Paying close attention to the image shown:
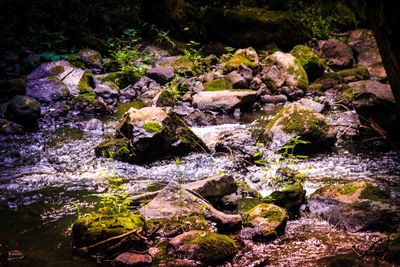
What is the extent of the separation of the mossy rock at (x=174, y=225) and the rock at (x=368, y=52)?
942 cm

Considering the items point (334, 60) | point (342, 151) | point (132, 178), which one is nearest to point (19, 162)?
point (132, 178)

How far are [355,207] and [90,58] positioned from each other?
893cm

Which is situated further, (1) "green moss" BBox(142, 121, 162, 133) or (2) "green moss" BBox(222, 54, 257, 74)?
(2) "green moss" BBox(222, 54, 257, 74)

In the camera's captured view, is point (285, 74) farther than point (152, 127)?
Yes

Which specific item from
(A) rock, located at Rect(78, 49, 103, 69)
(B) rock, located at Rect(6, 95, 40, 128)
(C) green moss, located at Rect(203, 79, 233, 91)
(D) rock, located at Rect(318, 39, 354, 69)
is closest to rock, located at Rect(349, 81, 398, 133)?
(C) green moss, located at Rect(203, 79, 233, 91)

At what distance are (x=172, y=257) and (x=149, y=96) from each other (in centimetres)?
630

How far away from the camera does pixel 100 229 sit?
2797 millimetres

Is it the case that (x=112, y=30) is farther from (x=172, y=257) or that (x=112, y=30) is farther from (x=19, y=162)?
(x=172, y=257)

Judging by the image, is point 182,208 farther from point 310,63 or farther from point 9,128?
point 310,63

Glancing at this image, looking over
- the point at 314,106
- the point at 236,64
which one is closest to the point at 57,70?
the point at 236,64

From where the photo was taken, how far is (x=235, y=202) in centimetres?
381

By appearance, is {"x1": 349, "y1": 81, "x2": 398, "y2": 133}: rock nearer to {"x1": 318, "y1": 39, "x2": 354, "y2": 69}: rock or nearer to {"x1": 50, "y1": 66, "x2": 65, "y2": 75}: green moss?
{"x1": 318, "y1": 39, "x2": 354, "y2": 69}: rock

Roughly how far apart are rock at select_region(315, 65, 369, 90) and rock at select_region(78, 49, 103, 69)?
7141mm

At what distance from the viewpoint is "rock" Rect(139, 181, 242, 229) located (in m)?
3.22
